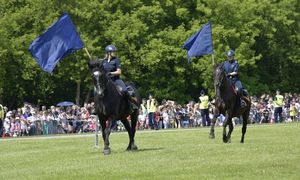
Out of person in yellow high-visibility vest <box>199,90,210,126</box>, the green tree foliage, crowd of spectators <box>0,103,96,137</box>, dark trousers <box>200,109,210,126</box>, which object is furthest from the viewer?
the green tree foliage

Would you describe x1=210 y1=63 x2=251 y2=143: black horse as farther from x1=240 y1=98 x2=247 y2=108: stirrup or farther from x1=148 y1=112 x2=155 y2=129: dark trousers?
x1=148 y1=112 x2=155 y2=129: dark trousers

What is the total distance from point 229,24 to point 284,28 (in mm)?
8412

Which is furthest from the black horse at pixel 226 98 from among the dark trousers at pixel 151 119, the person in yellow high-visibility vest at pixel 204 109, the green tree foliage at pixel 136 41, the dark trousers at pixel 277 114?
the green tree foliage at pixel 136 41

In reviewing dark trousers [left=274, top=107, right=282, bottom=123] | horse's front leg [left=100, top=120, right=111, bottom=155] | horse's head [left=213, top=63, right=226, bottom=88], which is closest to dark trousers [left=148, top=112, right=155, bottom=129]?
dark trousers [left=274, top=107, right=282, bottom=123]

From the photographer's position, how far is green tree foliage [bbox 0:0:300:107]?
63.8 meters

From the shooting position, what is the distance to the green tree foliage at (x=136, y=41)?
63.8 m

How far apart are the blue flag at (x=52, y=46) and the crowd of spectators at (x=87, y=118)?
18312mm

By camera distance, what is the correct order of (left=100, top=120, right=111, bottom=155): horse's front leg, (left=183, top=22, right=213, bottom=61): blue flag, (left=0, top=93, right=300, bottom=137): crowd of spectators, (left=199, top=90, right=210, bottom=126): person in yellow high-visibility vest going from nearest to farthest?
(left=100, top=120, right=111, bottom=155): horse's front leg
(left=183, top=22, right=213, bottom=61): blue flag
(left=0, top=93, right=300, bottom=137): crowd of spectators
(left=199, top=90, right=210, bottom=126): person in yellow high-visibility vest

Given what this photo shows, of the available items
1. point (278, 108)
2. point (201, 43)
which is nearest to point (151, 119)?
point (278, 108)

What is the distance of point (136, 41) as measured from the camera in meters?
65.9

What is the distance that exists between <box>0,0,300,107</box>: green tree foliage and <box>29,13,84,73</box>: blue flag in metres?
37.8

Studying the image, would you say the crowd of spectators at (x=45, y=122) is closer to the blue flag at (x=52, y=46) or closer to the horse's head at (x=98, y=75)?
the blue flag at (x=52, y=46)

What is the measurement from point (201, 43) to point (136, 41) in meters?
33.5

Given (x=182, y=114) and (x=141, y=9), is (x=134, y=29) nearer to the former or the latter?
(x=141, y=9)
